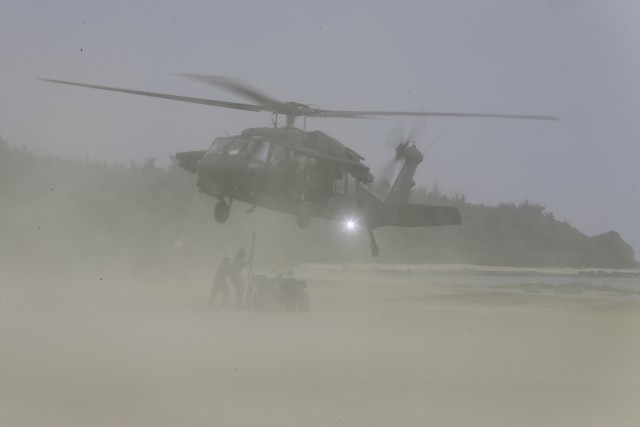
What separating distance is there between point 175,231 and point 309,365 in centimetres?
2611

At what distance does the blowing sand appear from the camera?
14.7 meters

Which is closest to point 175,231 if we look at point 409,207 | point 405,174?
point 405,174

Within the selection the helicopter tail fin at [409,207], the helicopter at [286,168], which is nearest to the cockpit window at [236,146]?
the helicopter at [286,168]

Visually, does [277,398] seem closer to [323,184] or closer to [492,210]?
[323,184]

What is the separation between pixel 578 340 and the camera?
23953 millimetres

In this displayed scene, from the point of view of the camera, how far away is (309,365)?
730 inches

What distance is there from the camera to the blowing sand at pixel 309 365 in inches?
579

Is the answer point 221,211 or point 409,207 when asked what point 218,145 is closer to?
point 221,211

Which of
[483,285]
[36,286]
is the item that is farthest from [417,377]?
[483,285]

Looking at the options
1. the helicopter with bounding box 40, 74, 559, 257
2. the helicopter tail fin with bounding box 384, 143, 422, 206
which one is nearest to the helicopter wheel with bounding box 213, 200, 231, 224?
the helicopter with bounding box 40, 74, 559, 257

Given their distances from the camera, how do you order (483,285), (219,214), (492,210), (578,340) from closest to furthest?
(219,214) < (578,340) < (483,285) < (492,210)

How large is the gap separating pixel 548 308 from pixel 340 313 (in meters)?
7.51

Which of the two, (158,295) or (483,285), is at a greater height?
(483,285)

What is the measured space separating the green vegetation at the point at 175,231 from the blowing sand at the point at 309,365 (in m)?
9.34
